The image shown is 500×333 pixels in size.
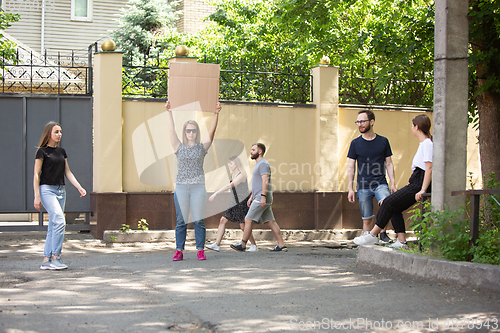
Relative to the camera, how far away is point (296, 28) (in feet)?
36.1

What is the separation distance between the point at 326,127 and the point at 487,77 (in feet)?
10.5

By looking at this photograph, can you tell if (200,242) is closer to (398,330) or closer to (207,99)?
(207,99)

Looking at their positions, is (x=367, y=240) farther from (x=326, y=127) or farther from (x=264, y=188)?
(x=326, y=127)

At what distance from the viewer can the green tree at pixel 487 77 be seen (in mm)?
8273

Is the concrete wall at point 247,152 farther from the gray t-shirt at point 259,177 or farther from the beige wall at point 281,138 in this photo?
the gray t-shirt at point 259,177

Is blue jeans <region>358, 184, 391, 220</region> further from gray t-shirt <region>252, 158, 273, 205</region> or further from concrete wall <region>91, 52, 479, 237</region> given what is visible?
concrete wall <region>91, 52, 479, 237</region>

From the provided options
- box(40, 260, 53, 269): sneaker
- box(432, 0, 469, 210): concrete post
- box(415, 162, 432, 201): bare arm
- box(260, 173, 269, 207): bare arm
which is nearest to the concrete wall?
box(260, 173, 269, 207): bare arm

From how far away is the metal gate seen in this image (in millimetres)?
9555

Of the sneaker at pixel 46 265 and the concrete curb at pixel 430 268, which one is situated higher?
the concrete curb at pixel 430 268

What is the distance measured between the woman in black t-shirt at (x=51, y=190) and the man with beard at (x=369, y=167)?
145 inches

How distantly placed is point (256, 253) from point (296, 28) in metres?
5.36

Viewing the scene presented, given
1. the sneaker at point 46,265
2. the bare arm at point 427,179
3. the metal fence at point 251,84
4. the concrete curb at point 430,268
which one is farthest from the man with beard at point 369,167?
the sneaker at point 46,265

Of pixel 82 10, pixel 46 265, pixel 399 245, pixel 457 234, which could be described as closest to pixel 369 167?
pixel 399 245

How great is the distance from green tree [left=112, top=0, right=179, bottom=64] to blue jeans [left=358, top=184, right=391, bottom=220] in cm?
1397
